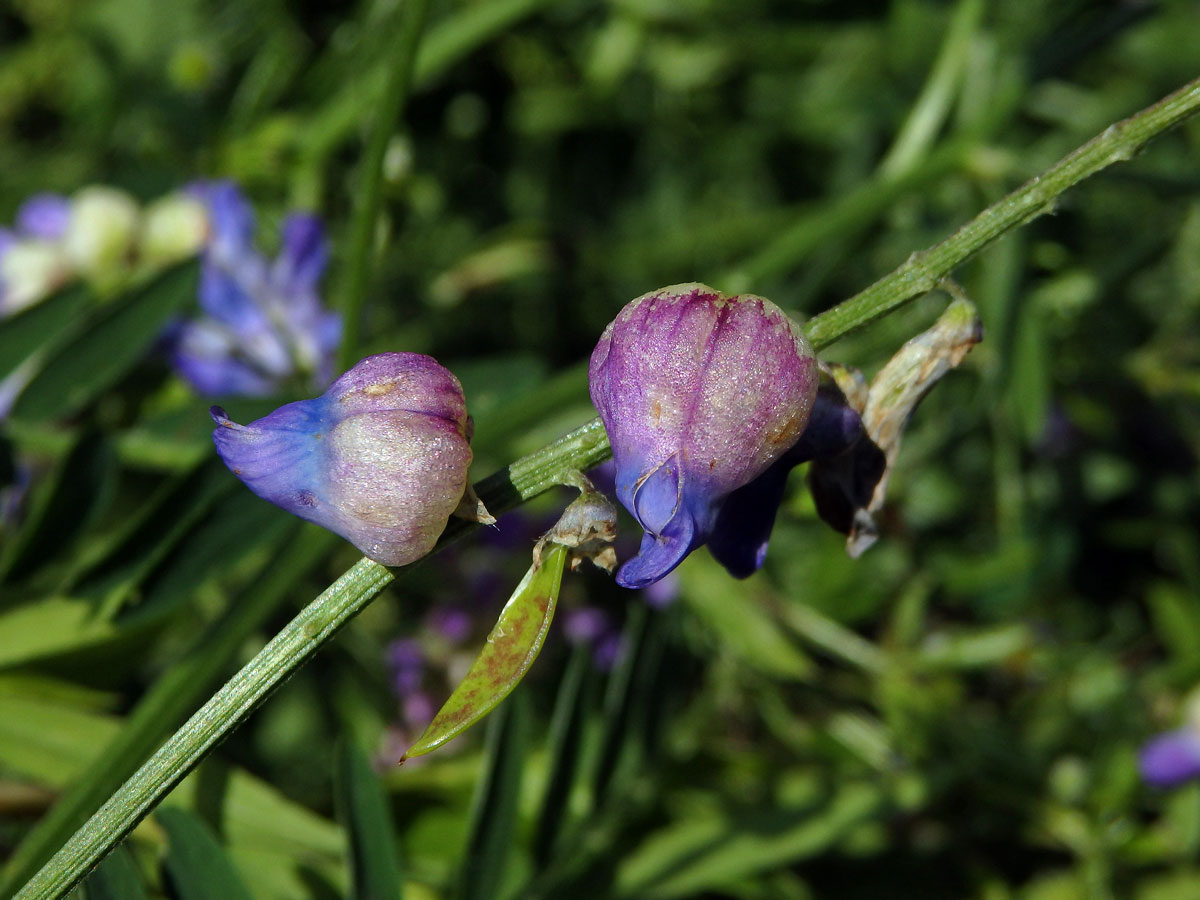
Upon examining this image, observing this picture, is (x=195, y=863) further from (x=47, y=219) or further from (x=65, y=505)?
(x=47, y=219)

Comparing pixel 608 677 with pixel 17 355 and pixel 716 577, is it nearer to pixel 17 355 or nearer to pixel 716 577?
pixel 716 577

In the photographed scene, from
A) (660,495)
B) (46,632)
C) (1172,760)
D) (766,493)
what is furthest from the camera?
(1172,760)

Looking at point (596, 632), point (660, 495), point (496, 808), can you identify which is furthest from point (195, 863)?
point (596, 632)

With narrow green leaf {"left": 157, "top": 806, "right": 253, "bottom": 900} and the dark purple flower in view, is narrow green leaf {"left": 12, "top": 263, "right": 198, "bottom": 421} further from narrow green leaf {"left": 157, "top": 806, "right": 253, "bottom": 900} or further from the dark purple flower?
the dark purple flower

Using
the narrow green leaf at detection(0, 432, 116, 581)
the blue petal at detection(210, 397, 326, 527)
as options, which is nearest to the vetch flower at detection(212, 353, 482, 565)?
the blue petal at detection(210, 397, 326, 527)

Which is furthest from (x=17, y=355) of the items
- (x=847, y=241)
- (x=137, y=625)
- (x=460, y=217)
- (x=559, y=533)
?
(x=460, y=217)
